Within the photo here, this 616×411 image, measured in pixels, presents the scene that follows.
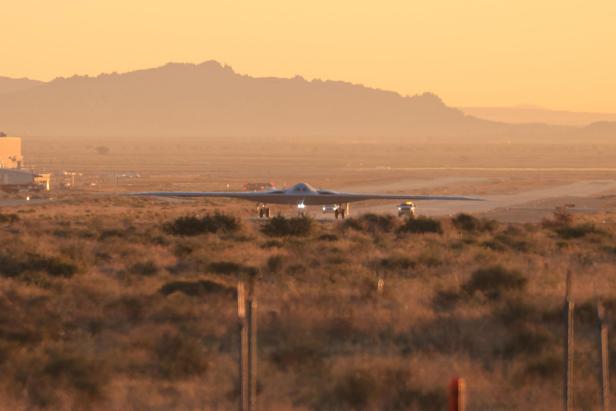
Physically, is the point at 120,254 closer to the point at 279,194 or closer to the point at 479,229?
the point at 479,229

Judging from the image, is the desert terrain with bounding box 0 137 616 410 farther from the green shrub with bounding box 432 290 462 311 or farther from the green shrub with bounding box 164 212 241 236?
the green shrub with bounding box 164 212 241 236

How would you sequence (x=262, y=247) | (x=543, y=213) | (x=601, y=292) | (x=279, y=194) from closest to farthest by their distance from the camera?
1. (x=601, y=292)
2. (x=262, y=247)
3. (x=279, y=194)
4. (x=543, y=213)

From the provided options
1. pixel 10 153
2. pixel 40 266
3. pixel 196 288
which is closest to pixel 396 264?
pixel 196 288

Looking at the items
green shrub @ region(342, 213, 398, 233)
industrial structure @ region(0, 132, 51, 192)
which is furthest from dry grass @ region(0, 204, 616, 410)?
industrial structure @ region(0, 132, 51, 192)

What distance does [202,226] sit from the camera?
45781mm

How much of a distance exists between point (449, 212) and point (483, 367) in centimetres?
6564

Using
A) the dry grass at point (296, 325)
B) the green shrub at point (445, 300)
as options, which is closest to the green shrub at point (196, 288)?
the dry grass at point (296, 325)

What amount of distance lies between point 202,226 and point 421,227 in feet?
28.1

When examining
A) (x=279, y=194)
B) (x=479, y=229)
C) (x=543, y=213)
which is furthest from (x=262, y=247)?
(x=543, y=213)

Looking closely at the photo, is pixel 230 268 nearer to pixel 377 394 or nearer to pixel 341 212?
pixel 377 394

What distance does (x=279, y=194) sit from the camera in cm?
6431

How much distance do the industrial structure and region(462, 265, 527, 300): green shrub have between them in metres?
85.8

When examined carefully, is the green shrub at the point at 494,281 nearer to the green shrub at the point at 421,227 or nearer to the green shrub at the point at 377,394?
the green shrub at the point at 377,394

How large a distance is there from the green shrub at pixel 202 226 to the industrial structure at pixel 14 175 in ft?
212
